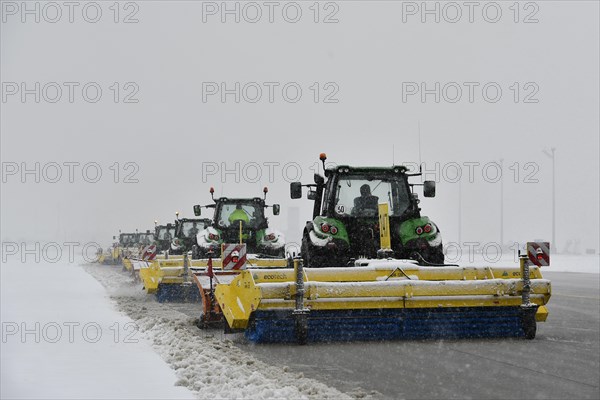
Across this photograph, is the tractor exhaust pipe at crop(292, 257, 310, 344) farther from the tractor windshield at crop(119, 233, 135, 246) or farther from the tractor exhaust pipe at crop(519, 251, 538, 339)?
the tractor windshield at crop(119, 233, 135, 246)

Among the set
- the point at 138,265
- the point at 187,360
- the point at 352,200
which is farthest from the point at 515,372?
the point at 138,265

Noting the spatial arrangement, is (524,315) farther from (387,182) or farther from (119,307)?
(119,307)

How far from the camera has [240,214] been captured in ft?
65.1

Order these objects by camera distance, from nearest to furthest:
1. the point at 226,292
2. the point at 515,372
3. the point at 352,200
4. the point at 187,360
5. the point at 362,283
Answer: the point at 515,372 → the point at 187,360 → the point at 362,283 → the point at 226,292 → the point at 352,200

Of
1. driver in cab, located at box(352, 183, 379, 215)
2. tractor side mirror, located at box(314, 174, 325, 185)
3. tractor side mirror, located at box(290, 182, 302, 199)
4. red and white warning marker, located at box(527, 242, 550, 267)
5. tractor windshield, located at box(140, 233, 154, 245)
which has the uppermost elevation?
tractor side mirror, located at box(314, 174, 325, 185)

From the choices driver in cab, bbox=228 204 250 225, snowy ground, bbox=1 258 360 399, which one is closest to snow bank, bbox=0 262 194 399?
snowy ground, bbox=1 258 360 399

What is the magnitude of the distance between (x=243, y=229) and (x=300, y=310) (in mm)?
10818

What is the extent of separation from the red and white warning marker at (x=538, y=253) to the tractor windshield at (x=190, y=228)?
16604 mm

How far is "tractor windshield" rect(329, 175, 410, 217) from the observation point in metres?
11.6

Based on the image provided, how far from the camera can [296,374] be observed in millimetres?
7266

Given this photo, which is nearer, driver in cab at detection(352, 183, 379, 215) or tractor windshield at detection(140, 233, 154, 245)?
driver in cab at detection(352, 183, 379, 215)

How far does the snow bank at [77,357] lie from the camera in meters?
6.69

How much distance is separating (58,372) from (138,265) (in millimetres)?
13673

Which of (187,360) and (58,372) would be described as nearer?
(58,372)
